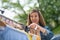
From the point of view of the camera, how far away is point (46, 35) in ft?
5.93

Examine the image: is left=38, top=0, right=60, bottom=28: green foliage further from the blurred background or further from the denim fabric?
the denim fabric

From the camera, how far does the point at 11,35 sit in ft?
5.68

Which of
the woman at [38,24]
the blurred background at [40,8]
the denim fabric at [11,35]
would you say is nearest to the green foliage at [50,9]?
the blurred background at [40,8]

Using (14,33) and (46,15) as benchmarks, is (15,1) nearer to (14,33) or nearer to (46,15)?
(46,15)

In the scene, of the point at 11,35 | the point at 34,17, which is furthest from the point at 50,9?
the point at 11,35

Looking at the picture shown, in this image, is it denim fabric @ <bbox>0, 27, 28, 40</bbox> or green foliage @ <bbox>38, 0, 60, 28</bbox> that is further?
green foliage @ <bbox>38, 0, 60, 28</bbox>

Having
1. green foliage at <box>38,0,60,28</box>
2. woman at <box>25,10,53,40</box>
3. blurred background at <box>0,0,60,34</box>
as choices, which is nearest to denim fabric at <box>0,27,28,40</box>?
woman at <box>25,10,53,40</box>

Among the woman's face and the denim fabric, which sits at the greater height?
the woman's face

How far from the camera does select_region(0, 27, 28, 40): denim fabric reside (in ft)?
5.61

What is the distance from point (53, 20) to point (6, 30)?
85 cm

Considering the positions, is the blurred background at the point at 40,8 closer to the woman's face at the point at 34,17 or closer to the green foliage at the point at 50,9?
the green foliage at the point at 50,9

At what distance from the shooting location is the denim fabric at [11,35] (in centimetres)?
171

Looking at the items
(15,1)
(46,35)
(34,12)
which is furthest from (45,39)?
(15,1)

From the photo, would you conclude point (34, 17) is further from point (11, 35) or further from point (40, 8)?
point (40, 8)
